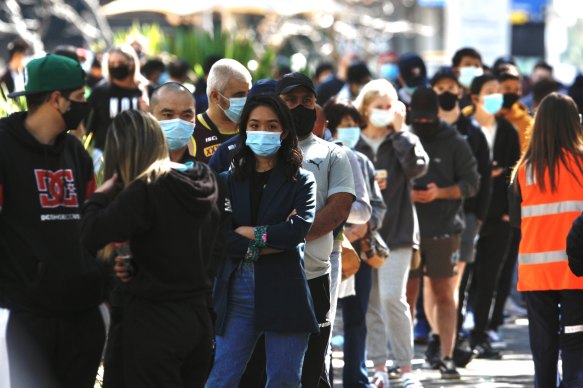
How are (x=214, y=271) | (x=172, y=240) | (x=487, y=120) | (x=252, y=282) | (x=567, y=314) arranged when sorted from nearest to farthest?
(x=172, y=240)
(x=214, y=271)
(x=252, y=282)
(x=567, y=314)
(x=487, y=120)

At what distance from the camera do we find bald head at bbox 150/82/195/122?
22.2 ft

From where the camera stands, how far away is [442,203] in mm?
10156

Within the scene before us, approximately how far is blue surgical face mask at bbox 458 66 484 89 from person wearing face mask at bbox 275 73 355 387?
5.92 metres

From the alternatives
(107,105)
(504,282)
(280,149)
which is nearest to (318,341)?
(280,149)

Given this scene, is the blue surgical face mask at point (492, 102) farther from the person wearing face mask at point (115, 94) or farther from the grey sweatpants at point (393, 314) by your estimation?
the person wearing face mask at point (115, 94)

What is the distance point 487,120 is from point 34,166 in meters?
6.48

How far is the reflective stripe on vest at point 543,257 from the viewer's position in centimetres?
766

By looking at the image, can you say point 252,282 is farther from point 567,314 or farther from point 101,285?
point 567,314

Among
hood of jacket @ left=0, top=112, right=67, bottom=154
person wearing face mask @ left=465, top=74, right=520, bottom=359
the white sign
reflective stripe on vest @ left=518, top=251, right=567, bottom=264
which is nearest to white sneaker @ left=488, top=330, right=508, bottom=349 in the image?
person wearing face mask @ left=465, top=74, right=520, bottom=359

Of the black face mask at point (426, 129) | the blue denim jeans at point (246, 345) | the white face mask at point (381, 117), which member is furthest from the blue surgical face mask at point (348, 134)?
the blue denim jeans at point (246, 345)

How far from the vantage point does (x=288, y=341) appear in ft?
21.2

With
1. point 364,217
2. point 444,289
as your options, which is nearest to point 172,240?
point 364,217

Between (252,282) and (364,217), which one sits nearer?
(252,282)

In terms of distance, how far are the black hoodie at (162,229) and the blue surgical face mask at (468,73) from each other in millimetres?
7706
